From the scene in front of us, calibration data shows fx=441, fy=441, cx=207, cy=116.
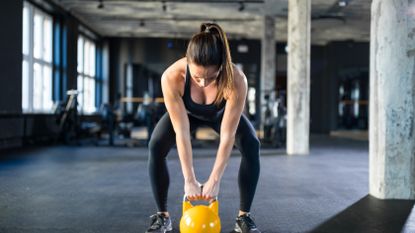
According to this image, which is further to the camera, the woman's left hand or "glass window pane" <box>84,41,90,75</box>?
"glass window pane" <box>84,41,90,75</box>

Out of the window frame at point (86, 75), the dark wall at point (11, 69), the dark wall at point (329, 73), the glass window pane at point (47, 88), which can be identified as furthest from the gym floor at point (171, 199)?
the dark wall at point (329, 73)

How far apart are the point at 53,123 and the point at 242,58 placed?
6.58m

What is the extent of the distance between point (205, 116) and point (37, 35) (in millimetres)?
7773

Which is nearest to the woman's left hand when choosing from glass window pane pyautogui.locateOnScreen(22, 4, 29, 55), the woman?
the woman

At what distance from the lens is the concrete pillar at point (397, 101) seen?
3.00m

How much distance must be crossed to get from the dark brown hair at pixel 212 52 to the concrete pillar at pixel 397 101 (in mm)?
1704

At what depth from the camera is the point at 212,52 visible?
1.62m

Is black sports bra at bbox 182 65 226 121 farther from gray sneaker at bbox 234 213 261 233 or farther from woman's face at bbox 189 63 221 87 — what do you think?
gray sneaker at bbox 234 213 261 233

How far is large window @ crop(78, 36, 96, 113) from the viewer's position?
1170 cm

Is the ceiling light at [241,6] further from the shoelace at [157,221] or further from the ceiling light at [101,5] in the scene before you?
the shoelace at [157,221]

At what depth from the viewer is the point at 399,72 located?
3.00 meters

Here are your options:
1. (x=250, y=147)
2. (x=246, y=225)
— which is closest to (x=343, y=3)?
(x=250, y=147)

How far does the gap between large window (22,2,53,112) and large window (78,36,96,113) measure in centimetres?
205

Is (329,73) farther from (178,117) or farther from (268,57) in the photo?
(178,117)
